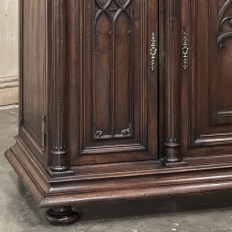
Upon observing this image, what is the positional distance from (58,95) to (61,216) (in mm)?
403

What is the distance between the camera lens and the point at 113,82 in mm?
1950

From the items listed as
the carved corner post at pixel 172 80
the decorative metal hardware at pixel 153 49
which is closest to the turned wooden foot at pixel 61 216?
the carved corner post at pixel 172 80

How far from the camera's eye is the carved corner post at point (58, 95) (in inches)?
72.7

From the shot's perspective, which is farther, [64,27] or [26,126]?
[26,126]

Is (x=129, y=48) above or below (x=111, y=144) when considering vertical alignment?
above

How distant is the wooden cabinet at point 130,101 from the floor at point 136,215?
0.29ft

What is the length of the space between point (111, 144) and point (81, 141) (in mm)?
104

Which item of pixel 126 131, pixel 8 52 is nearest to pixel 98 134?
pixel 126 131

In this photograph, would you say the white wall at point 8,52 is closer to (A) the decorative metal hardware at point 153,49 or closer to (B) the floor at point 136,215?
(B) the floor at point 136,215

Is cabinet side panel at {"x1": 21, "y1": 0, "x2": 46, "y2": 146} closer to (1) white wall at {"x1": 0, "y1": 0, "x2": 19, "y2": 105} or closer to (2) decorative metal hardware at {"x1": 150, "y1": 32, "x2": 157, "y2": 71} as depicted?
(2) decorative metal hardware at {"x1": 150, "y1": 32, "x2": 157, "y2": 71}

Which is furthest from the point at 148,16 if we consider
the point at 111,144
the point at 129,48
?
the point at 111,144

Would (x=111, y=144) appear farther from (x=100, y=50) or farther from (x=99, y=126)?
(x=100, y=50)

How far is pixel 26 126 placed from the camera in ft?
7.63

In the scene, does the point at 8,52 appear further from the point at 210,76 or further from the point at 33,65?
the point at 210,76
